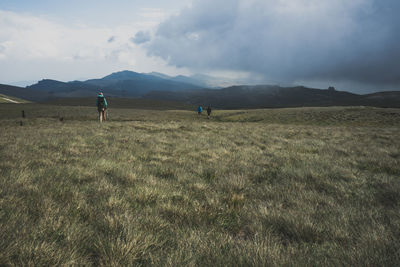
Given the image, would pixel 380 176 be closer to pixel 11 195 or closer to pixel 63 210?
pixel 63 210

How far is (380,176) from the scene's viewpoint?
5.35 metres

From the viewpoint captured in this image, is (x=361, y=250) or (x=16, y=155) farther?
(x=16, y=155)

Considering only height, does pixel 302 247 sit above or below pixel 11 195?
below

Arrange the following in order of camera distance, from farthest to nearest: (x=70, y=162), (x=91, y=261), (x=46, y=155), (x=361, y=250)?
(x=46, y=155) < (x=70, y=162) < (x=361, y=250) < (x=91, y=261)

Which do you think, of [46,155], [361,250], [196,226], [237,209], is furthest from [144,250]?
[46,155]

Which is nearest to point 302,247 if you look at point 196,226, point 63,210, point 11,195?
point 196,226

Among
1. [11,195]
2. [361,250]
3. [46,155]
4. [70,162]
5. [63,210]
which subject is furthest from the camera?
[46,155]

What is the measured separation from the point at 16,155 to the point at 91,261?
5.97 meters

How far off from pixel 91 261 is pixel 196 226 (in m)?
1.33

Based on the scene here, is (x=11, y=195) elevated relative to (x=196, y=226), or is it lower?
elevated

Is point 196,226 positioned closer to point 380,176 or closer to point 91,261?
point 91,261

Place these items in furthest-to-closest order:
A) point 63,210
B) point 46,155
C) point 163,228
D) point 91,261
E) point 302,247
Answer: point 46,155 < point 63,210 < point 163,228 < point 302,247 < point 91,261

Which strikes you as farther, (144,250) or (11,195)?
(11,195)

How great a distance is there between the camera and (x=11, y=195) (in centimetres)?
334
